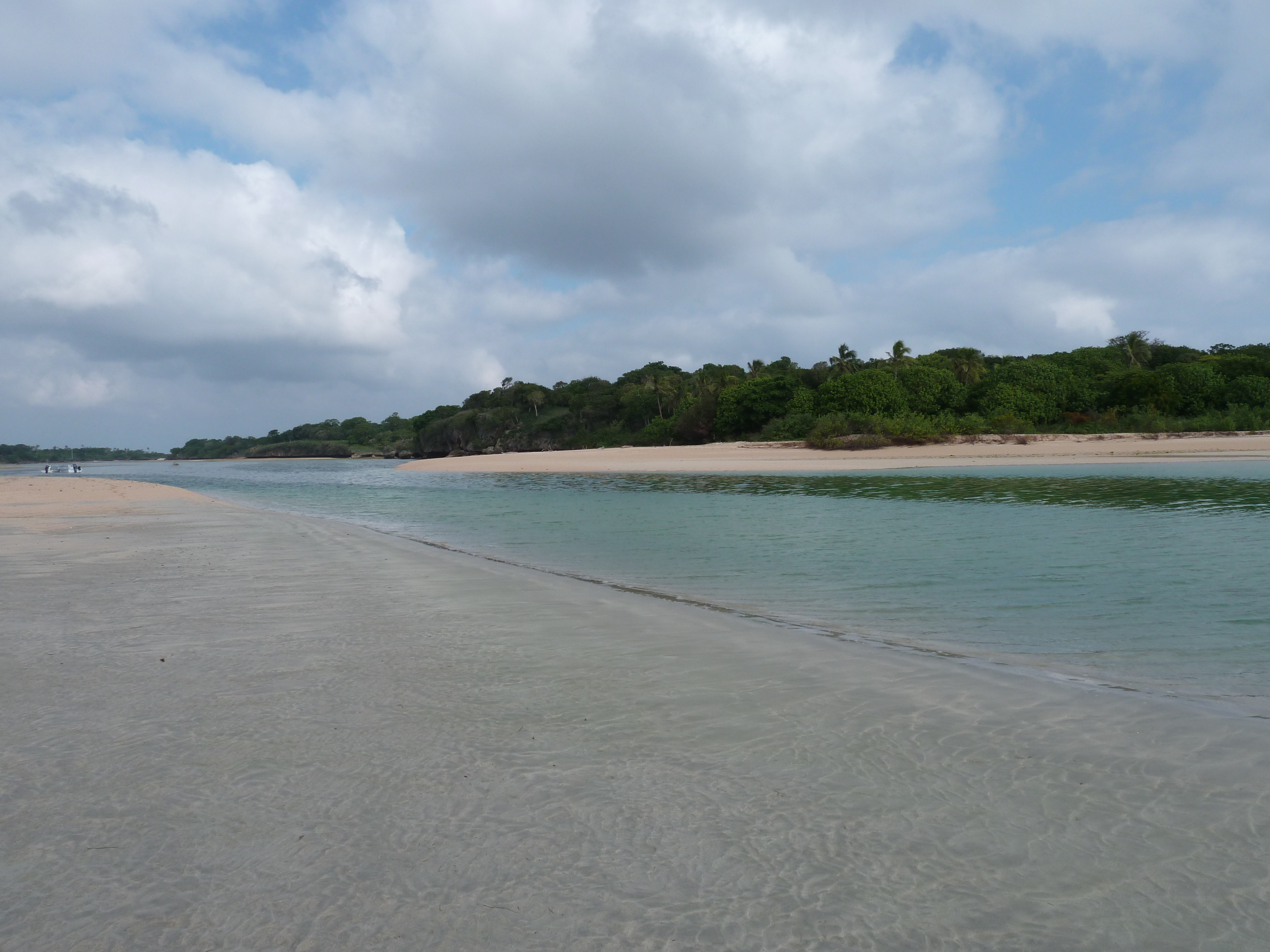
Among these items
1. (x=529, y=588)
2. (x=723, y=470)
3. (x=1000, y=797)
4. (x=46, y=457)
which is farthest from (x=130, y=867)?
(x=46, y=457)

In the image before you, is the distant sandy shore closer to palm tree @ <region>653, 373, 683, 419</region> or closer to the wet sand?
the wet sand

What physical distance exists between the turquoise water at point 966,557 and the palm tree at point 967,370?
54.4 meters

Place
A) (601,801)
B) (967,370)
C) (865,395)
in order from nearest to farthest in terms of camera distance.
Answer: (601,801) < (865,395) < (967,370)

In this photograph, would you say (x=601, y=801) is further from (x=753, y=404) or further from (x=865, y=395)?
(x=753, y=404)

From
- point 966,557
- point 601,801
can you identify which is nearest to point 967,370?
point 966,557

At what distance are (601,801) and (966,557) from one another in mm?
9446

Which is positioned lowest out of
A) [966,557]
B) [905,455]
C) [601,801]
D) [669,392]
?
[966,557]

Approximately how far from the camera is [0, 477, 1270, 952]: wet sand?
2291 mm

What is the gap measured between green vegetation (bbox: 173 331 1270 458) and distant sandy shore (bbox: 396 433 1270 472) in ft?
11.0

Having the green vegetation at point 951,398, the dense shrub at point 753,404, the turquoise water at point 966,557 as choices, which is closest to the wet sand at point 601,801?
the turquoise water at point 966,557

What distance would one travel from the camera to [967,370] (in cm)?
8050

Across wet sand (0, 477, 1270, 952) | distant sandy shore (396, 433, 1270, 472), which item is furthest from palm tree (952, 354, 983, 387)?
wet sand (0, 477, 1270, 952)

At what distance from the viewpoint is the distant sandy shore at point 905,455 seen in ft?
147

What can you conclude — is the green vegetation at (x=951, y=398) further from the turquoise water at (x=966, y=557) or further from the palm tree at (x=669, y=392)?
the turquoise water at (x=966, y=557)
